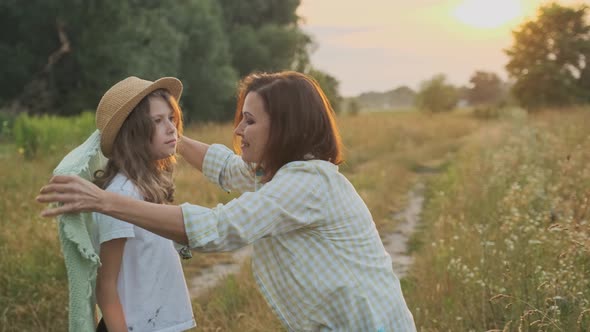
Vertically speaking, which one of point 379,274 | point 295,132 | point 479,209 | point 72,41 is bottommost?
point 479,209

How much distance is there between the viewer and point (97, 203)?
180cm

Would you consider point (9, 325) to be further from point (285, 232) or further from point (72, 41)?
point (72, 41)

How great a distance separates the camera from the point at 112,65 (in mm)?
21844

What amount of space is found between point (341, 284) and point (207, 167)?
3.24 ft

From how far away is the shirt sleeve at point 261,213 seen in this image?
6.19 feet

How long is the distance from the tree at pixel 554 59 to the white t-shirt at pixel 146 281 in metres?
35.4

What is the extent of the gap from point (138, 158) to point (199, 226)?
663mm

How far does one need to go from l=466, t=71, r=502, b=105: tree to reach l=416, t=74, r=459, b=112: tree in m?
32.2

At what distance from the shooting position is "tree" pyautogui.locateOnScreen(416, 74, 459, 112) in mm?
59531

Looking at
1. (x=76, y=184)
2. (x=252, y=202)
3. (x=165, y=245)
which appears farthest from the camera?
(x=165, y=245)

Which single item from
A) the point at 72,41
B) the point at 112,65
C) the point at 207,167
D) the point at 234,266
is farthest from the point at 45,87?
the point at 207,167

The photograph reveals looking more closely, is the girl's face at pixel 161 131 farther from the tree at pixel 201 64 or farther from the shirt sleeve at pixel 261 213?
the tree at pixel 201 64

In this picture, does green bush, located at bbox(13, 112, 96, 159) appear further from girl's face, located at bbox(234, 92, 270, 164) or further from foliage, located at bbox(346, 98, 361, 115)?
foliage, located at bbox(346, 98, 361, 115)

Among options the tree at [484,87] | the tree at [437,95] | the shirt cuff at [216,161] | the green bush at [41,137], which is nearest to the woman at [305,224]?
the shirt cuff at [216,161]
